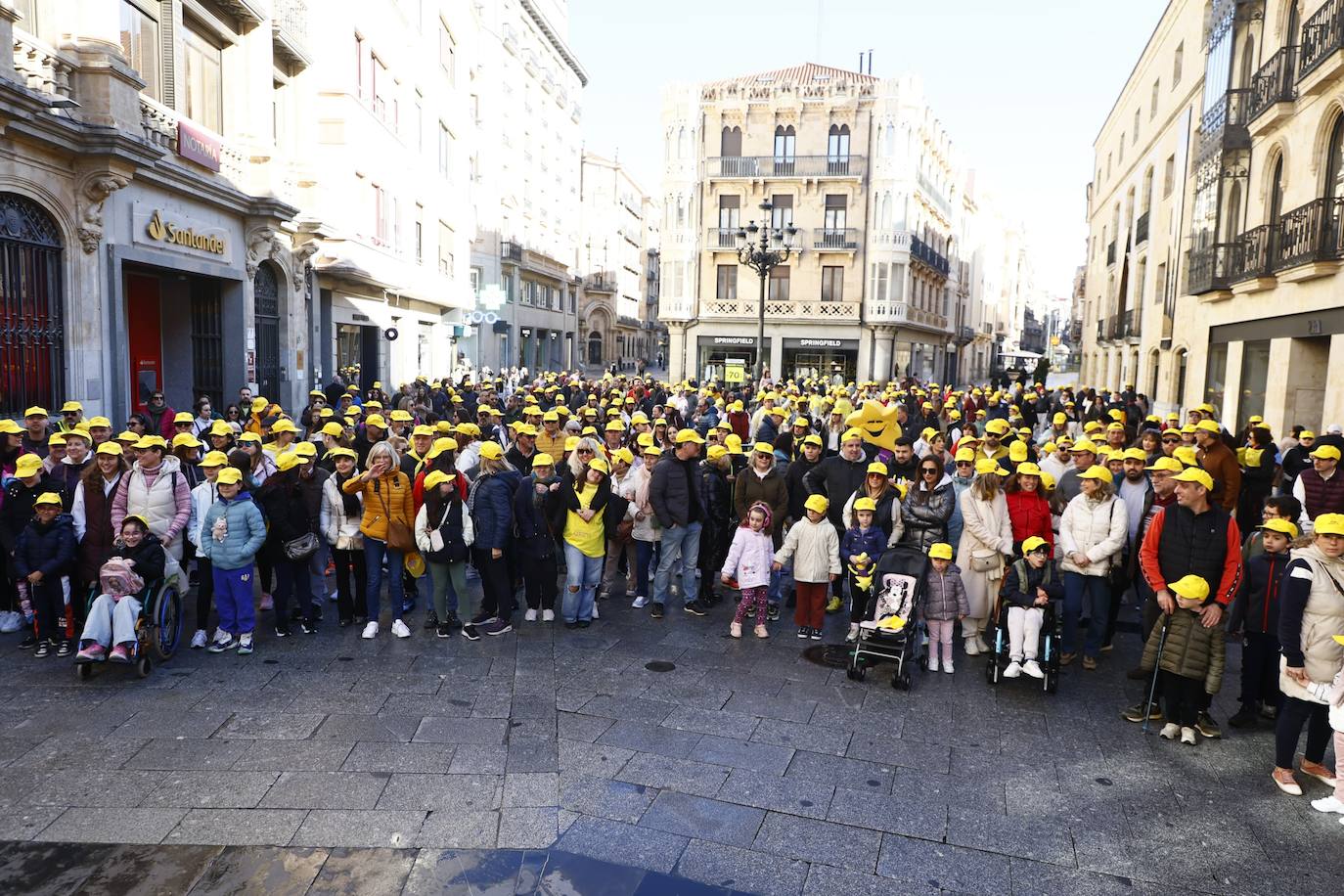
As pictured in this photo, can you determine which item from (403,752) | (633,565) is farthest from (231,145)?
(403,752)

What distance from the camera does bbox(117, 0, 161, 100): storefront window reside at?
14836 mm

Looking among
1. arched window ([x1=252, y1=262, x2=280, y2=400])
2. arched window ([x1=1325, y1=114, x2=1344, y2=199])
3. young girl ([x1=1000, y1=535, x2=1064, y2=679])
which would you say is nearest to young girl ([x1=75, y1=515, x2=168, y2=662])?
young girl ([x1=1000, y1=535, x2=1064, y2=679])

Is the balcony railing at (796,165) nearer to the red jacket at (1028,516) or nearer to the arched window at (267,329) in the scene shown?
the arched window at (267,329)

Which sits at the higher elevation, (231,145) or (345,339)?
(231,145)

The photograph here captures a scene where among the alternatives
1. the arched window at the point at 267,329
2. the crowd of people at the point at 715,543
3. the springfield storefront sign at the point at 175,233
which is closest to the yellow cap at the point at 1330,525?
the crowd of people at the point at 715,543

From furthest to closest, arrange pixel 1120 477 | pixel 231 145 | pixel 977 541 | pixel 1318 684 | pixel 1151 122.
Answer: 1. pixel 1151 122
2. pixel 231 145
3. pixel 1120 477
4. pixel 977 541
5. pixel 1318 684

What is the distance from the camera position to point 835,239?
4519cm

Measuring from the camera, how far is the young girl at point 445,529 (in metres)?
8.09

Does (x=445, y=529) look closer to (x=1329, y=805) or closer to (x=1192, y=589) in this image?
(x=1192, y=589)

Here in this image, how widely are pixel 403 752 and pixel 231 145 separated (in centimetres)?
1602

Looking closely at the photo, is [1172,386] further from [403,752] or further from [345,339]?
[403,752]

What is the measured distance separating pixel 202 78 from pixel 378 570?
13475 mm

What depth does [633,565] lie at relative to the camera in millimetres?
9938

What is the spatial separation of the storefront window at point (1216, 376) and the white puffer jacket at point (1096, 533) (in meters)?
15.5
